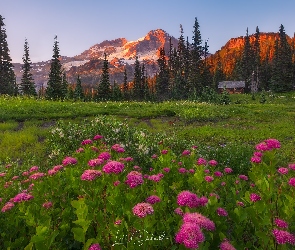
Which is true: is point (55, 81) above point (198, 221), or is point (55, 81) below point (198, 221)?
above

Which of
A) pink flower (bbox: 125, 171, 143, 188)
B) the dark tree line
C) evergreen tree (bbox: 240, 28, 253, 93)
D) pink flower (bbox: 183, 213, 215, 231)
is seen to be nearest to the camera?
pink flower (bbox: 183, 213, 215, 231)

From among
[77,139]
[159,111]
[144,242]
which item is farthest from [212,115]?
[144,242]

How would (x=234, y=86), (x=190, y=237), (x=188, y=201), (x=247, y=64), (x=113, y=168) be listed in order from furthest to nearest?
1. (x=234, y=86)
2. (x=247, y=64)
3. (x=113, y=168)
4. (x=188, y=201)
5. (x=190, y=237)

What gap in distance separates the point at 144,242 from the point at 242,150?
28.0ft

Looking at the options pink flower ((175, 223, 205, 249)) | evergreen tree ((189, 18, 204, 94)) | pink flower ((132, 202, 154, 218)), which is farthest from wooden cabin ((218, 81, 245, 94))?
pink flower ((175, 223, 205, 249))

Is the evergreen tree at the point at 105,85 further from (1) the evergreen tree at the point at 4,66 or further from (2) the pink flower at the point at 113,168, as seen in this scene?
(2) the pink flower at the point at 113,168

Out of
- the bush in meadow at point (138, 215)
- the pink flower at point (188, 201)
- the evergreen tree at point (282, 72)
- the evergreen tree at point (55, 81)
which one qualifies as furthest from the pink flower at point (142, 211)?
the evergreen tree at point (282, 72)

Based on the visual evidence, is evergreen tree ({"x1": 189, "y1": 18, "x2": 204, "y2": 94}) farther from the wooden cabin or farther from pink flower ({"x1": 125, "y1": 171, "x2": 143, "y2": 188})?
pink flower ({"x1": 125, "y1": 171, "x2": 143, "y2": 188})

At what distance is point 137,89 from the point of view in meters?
88.2

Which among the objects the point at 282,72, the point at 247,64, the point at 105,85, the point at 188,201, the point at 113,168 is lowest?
the point at 188,201

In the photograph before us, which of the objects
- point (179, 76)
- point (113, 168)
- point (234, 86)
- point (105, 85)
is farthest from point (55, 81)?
point (113, 168)

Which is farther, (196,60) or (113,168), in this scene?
(196,60)

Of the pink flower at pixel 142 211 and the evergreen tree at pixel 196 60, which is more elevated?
the evergreen tree at pixel 196 60

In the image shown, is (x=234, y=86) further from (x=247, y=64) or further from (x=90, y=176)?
(x=90, y=176)
